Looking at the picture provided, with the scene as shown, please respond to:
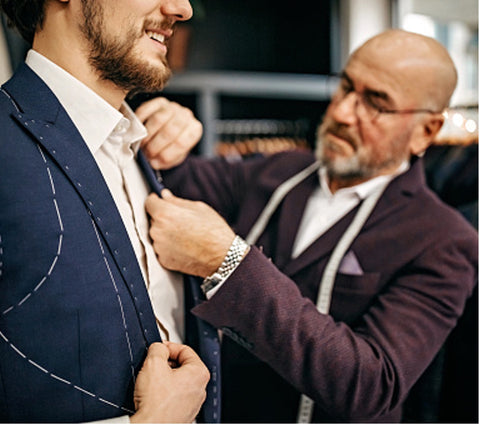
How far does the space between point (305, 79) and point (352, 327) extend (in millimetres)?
1615

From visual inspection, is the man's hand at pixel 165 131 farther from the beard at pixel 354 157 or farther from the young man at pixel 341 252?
the beard at pixel 354 157

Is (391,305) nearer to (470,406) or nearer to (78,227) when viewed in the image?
(470,406)

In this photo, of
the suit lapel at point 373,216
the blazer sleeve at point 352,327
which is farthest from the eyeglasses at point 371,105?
the blazer sleeve at point 352,327

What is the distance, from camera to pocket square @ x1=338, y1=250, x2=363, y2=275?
0.98 m

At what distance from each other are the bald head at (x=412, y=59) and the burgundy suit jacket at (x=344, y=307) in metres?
0.21

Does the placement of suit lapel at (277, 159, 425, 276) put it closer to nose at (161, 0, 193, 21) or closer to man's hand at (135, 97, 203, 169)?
man's hand at (135, 97, 203, 169)

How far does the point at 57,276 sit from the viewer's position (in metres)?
0.55

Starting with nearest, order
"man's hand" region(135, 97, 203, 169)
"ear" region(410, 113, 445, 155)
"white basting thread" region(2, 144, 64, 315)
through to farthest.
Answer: "white basting thread" region(2, 144, 64, 315) → "man's hand" region(135, 97, 203, 169) → "ear" region(410, 113, 445, 155)

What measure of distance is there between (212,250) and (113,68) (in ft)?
1.06

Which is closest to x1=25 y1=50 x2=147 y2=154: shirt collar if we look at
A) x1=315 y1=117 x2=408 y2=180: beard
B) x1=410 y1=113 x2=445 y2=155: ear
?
x1=315 y1=117 x2=408 y2=180: beard

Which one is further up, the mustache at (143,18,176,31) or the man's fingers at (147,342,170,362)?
the mustache at (143,18,176,31)

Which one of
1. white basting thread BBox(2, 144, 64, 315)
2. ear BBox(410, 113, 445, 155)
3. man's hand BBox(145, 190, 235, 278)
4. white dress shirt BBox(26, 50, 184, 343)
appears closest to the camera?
white basting thread BBox(2, 144, 64, 315)

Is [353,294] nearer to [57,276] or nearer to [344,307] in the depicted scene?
[344,307]

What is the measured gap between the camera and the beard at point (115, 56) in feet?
2.01
